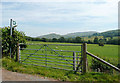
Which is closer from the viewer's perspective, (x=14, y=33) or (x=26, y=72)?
(x=26, y=72)

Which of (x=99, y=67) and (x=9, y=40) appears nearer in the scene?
(x=99, y=67)

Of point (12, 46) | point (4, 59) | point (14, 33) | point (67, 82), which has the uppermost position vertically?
point (14, 33)

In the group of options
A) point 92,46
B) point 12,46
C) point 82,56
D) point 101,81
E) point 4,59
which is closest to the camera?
point 101,81

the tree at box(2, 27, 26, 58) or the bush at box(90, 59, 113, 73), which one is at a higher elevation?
the tree at box(2, 27, 26, 58)

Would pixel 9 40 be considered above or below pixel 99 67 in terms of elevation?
above

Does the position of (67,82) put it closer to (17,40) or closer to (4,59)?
(4,59)


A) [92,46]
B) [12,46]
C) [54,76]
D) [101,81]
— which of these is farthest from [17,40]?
[92,46]

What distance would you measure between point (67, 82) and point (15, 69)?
2.75 m

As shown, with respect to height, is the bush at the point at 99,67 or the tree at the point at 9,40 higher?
the tree at the point at 9,40

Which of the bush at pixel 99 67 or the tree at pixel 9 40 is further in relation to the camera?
the tree at pixel 9 40

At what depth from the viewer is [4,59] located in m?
7.40

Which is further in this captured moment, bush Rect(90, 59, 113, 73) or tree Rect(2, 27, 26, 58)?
tree Rect(2, 27, 26, 58)

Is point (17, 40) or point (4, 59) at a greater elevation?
point (17, 40)

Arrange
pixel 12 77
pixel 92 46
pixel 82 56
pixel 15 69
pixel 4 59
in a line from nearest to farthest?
pixel 12 77
pixel 82 56
pixel 15 69
pixel 4 59
pixel 92 46
